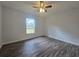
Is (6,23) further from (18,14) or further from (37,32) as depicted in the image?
(37,32)

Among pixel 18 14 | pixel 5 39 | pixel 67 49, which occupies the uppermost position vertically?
pixel 18 14

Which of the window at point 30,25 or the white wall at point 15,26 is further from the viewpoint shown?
the white wall at point 15,26

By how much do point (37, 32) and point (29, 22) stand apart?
299mm

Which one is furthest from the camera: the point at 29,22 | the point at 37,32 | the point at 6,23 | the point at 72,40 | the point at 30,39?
the point at 72,40

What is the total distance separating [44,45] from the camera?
2.24m

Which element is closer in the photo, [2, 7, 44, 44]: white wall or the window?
the window

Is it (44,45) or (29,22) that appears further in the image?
(44,45)

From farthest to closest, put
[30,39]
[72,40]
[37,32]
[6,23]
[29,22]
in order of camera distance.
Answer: [72,40] < [6,23] < [30,39] < [37,32] < [29,22]

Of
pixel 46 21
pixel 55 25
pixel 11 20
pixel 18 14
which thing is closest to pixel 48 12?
pixel 46 21

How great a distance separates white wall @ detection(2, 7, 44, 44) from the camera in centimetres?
210

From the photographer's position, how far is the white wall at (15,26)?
2101 millimetres

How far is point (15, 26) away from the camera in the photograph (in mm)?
2357

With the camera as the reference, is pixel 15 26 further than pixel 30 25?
Yes

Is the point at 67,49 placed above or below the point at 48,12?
below
